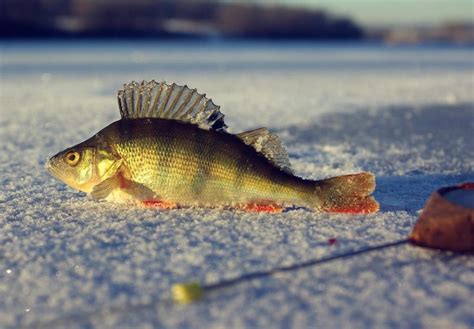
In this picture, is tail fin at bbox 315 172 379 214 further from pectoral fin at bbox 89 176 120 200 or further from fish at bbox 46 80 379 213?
pectoral fin at bbox 89 176 120 200

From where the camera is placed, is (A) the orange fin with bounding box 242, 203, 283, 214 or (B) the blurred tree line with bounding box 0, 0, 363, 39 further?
(B) the blurred tree line with bounding box 0, 0, 363, 39

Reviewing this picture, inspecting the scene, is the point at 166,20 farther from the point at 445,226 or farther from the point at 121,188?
the point at 445,226

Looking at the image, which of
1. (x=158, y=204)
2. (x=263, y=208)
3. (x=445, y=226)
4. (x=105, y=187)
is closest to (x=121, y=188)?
(x=105, y=187)

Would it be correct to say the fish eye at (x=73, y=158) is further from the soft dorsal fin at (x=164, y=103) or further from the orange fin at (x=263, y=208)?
the orange fin at (x=263, y=208)

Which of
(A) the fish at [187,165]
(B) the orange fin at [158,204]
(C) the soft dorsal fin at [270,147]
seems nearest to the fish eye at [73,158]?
(A) the fish at [187,165]

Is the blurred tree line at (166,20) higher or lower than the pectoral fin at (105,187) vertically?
higher

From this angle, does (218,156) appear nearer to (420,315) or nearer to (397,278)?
(397,278)

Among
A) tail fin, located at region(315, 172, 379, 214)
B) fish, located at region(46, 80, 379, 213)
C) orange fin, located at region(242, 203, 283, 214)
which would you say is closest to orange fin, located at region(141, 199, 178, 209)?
fish, located at region(46, 80, 379, 213)

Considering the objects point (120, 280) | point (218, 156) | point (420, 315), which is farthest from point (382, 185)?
point (120, 280)
